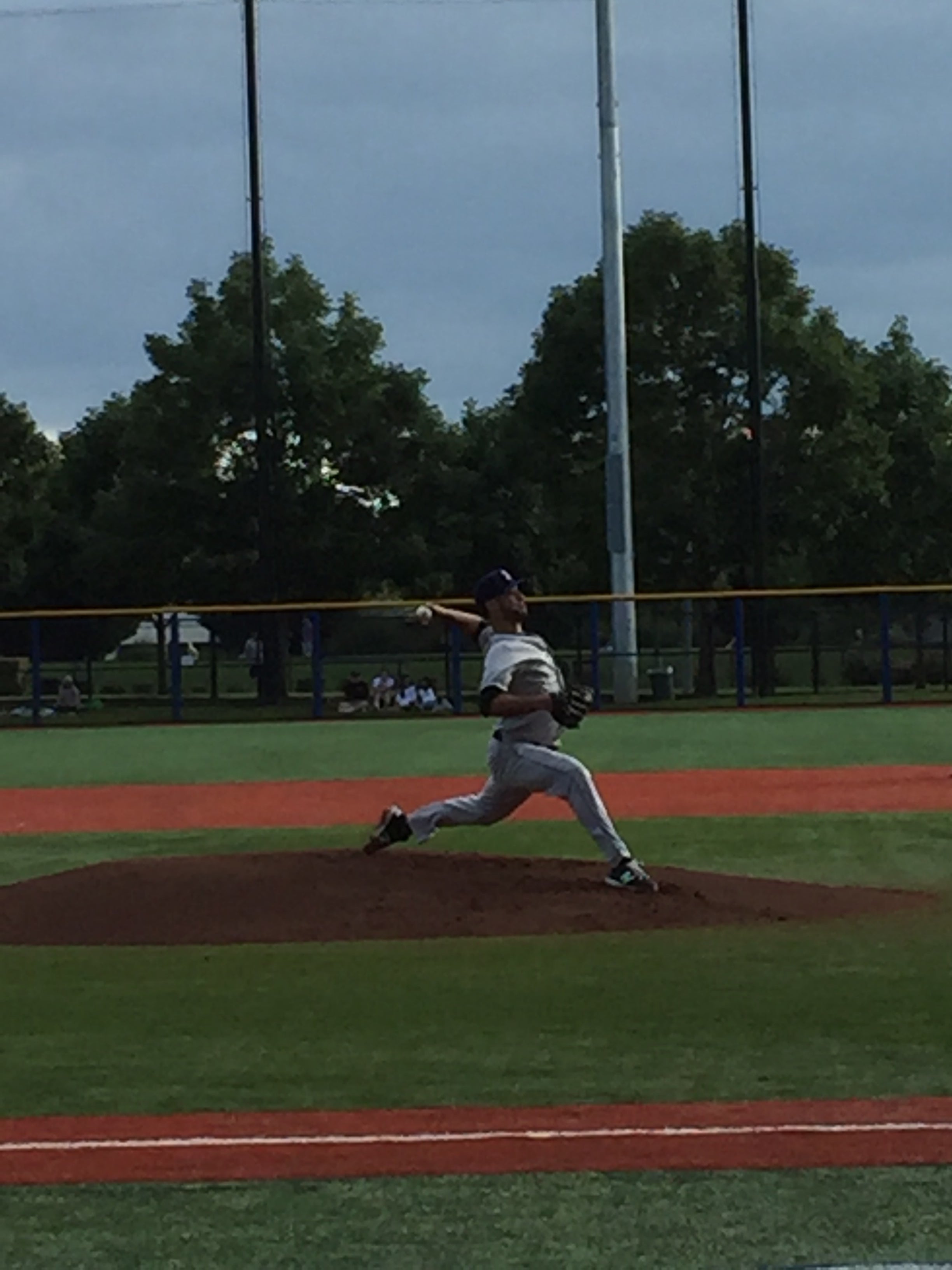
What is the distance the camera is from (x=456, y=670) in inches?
1446

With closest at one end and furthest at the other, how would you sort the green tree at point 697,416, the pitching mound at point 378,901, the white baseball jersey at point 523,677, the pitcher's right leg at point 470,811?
the pitching mound at point 378,901, the white baseball jersey at point 523,677, the pitcher's right leg at point 470,811, the green tree at point 697,416

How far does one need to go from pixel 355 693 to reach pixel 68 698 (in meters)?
5.19

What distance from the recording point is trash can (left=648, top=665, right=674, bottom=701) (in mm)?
38906

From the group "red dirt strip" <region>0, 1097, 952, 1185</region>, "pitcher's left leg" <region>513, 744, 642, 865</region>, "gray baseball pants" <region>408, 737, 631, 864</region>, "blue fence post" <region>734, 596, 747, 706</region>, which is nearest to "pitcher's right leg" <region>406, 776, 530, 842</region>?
"gray baseball pants" <region>408, 737, 631, 864</region>

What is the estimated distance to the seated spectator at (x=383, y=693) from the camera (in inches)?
1494

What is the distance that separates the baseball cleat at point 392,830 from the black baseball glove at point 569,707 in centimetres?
118

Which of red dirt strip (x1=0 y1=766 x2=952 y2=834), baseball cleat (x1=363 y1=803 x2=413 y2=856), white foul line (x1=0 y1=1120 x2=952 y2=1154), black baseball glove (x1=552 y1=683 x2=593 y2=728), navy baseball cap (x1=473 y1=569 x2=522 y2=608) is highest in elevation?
navy baseball cap (x1=473 y1=569 x2=522 y2=608)

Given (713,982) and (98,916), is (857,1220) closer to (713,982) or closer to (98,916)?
(713,982)

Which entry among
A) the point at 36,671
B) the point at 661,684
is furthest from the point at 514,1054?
the point at 661,684

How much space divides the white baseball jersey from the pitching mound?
821 mm

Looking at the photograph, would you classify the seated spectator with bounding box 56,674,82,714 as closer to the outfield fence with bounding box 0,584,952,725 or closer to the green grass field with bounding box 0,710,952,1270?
the outfield fence with bounding box 0,584,952,725

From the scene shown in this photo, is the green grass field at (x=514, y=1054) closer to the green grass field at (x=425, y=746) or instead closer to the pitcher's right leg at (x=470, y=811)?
the pitcher's right leg at (x=470, y=811)

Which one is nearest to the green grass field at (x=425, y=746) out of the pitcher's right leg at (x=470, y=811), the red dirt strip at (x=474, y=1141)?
the pitcher's right leg at (x=470, y=811)

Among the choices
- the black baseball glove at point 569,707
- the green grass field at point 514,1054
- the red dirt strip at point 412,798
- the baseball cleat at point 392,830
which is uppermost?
the black baseball glove at point 569,707
